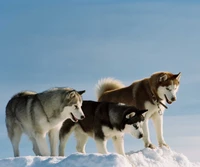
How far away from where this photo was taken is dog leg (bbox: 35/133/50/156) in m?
13.6

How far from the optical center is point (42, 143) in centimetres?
1361

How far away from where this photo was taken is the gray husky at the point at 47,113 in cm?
1366

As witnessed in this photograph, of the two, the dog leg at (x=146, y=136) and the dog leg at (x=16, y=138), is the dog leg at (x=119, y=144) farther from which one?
the dog leg at (x=16, y=138)

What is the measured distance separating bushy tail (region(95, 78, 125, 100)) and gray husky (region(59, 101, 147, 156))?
109 inches

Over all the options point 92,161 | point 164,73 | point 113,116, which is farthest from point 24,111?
point 164,73

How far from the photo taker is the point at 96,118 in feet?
46.9

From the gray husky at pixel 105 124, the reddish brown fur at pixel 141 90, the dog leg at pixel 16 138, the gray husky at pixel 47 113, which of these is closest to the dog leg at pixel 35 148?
the gray husky at pixel 47 113

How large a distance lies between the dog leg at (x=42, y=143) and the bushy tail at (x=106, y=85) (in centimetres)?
478

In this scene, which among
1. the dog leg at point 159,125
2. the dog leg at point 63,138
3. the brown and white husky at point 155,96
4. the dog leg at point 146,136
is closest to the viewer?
the dog leg at point 63,138

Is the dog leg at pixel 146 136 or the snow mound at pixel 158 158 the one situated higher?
the dog leg at pixel 146 136

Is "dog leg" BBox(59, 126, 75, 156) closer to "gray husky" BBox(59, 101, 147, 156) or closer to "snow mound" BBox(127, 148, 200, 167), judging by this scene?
Result: "gray husky" BBox(59, 101, 147, 156)

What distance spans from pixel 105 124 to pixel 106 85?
450cm

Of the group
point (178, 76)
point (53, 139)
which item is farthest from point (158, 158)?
→ point (53, 139)

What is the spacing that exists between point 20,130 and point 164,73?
16.8 feet
